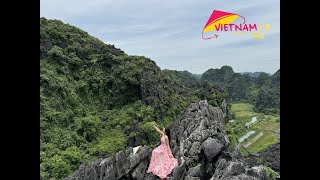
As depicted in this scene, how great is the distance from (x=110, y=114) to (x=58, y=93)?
3.20m

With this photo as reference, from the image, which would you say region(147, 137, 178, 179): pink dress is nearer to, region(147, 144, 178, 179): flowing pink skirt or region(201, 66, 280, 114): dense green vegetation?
region(147, 144, 178, 179): flowing pink skirt

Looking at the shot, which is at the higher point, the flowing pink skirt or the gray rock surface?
the flowing pink skirt

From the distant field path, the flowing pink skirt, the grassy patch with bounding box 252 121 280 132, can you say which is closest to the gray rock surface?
the flowing pink skirt

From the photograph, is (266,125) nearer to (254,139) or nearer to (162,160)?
(254,139)

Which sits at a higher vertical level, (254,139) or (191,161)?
(191,161)

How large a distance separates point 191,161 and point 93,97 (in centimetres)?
1045

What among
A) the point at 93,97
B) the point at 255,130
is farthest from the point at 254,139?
the point at 93,97

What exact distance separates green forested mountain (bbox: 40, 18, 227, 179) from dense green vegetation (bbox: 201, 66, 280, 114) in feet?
57.4

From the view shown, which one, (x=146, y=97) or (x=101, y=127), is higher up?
(x=146, y=97)

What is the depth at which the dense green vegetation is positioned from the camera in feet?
125

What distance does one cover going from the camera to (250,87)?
1773 inches
